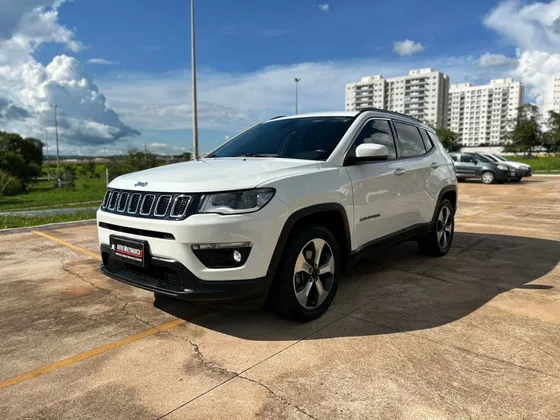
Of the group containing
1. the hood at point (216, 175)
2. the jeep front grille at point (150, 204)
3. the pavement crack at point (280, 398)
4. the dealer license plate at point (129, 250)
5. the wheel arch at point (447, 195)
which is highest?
the hood at point (216, 175)

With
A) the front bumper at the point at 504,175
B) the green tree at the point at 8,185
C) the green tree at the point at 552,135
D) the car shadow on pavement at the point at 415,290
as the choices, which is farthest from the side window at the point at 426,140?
the green tree at the point at 552,135

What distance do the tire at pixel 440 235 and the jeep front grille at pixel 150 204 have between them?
3.52 m

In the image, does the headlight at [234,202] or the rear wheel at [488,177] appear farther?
the rear wheel at [488,177]

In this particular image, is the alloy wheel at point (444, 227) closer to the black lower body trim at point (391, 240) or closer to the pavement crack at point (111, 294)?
the black lower body trim at point (391, 240)

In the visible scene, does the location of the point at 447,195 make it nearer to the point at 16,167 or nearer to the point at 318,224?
the point at 318,224

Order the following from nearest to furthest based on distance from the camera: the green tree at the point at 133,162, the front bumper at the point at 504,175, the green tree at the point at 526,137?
1. the front bumper at the point at 504,175
2. the green tree at the point at 133,162
3. the green tree at the point at 526,137

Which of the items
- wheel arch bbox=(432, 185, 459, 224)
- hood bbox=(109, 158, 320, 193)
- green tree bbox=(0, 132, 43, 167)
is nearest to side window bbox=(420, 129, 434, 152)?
wheel arch bbox=(432, 185, 459, 224)

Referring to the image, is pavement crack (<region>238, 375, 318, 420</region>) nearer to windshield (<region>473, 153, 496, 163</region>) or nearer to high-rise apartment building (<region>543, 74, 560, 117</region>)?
windshield (<region>473, 153, 496, 163</region>)

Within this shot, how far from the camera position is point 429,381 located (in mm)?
2635

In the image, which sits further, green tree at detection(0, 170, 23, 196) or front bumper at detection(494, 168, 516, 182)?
green tree at detection(0, 170, 23, 196)

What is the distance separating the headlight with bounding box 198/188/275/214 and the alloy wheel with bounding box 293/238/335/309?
0.58 metres

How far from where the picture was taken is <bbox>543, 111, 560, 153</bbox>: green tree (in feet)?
213

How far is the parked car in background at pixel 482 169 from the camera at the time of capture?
64.6ft

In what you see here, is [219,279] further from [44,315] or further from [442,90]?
[442,90]
